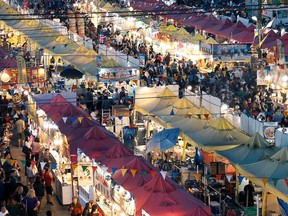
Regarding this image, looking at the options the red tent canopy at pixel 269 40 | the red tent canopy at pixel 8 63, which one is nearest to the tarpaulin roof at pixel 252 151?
the red tent canopy at pixel 8 63

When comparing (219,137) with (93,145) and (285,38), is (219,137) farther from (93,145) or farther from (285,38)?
(285,38)

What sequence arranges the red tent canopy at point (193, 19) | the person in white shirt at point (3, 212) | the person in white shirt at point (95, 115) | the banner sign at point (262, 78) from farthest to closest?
the red tent canopy at point (193, 19)
the banner sign at point (262, 78)
the person in white shirt at point (95, 115)
the person in white shirt at point (3, 212)

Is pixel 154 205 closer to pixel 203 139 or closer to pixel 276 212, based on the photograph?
pixel 276 212

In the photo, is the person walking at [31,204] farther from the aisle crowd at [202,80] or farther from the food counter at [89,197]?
the aisle crowd at [202,80]

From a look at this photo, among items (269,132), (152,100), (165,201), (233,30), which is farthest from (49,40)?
(165,201)

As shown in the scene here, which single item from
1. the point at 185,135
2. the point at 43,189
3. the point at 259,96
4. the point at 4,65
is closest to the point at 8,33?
the point at 4,65

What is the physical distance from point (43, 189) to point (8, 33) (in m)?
25.8

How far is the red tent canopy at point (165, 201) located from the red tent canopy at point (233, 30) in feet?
74.8

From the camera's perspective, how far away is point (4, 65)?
3027 cm

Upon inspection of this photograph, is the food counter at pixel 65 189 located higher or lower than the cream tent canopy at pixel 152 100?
lower

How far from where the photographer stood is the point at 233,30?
40.4m

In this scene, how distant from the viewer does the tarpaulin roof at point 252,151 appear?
67.7 feet

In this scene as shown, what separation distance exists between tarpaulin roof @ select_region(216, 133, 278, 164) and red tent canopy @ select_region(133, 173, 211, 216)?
3.21 meters

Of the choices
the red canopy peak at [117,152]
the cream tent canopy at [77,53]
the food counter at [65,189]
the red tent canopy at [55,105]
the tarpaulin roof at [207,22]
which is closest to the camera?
the red canopy peak at [117,152]
